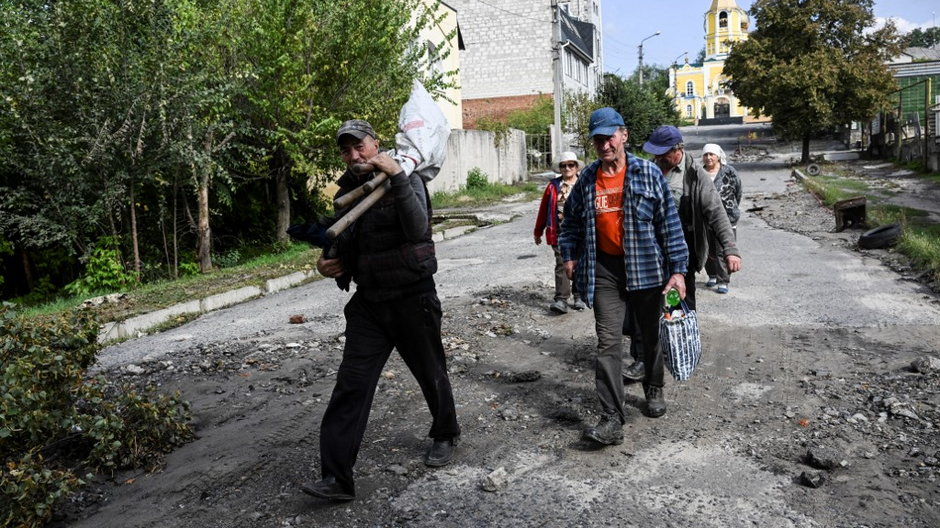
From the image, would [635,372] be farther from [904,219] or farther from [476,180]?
[476,180]

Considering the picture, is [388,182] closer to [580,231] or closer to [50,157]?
[580,231]

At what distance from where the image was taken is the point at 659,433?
4824mm

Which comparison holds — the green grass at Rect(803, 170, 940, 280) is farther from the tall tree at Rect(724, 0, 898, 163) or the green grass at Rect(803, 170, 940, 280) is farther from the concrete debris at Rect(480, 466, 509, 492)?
the concrete debris at Rect(480, 466, 509, 492)

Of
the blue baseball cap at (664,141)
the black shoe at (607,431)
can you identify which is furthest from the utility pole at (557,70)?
the black shoe at (607,431)

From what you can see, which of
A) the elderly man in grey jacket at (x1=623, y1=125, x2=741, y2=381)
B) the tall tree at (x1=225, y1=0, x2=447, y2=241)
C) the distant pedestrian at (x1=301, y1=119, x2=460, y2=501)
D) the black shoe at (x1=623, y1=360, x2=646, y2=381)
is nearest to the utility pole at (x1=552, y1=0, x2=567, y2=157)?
the tall tree at (x1=225, y1=0, x2=447, y2=241)

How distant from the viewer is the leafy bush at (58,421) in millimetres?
3789

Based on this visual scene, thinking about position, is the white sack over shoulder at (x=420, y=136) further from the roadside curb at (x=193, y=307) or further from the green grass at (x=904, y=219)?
the green grass at (x=904, y=219)

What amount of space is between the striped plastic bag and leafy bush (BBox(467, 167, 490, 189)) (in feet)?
72.3

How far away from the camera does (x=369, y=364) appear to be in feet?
13.2

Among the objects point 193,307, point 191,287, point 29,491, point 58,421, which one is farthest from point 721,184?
point 29,491

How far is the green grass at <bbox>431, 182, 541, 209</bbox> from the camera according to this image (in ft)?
78.7

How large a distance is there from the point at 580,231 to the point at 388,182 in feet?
5.65

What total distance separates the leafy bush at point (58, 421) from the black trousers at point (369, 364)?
4.45 ft

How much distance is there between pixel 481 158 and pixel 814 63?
1512 cm
